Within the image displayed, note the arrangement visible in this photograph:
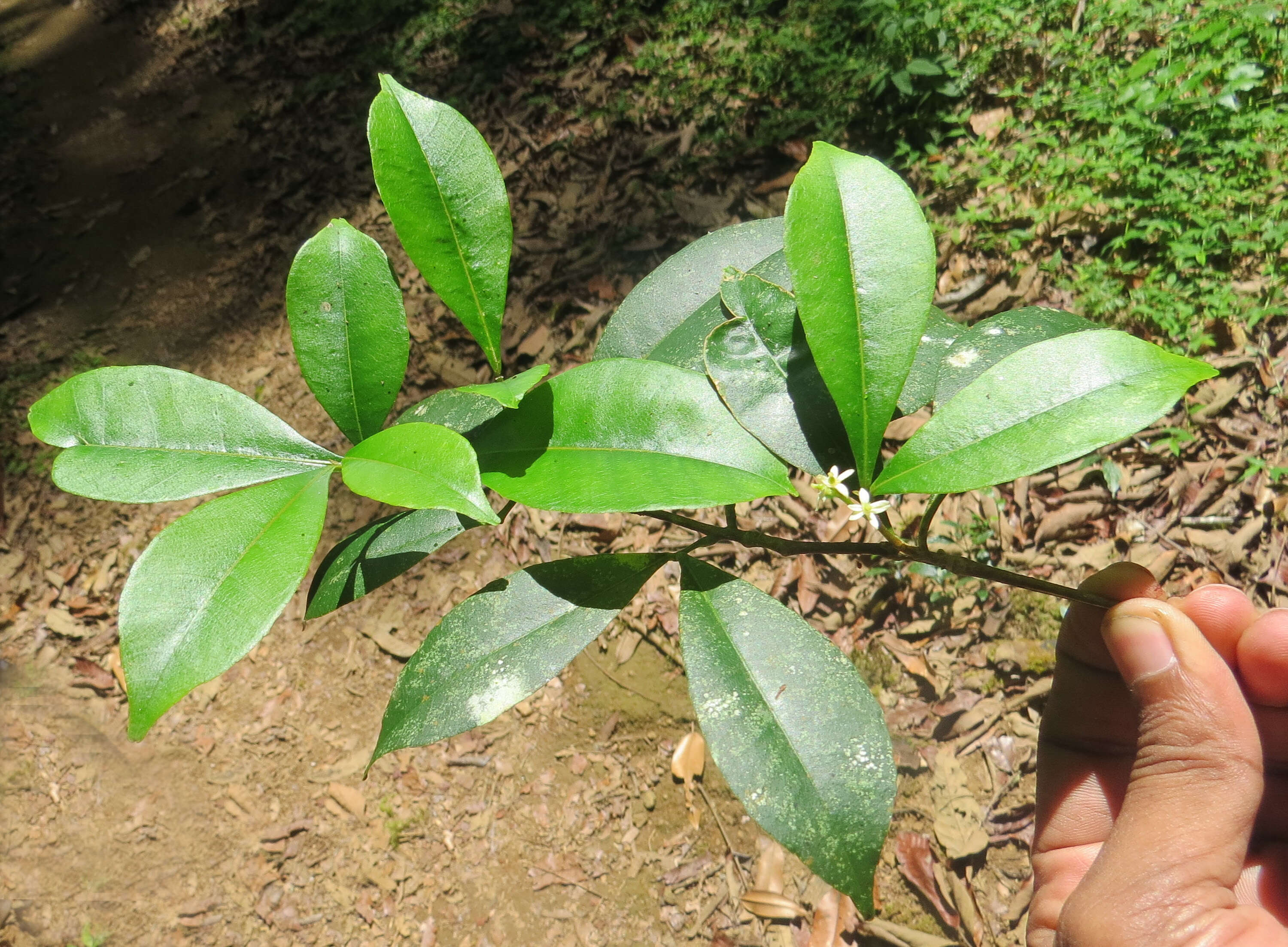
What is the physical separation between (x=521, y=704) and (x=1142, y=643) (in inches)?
81.5

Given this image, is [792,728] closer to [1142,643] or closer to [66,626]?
[1142,643]

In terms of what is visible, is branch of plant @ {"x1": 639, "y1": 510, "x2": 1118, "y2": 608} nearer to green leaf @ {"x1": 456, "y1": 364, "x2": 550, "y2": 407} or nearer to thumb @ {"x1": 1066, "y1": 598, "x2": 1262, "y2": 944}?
green leaf @ {"x1": 456, "y1": 364, "x2": 550, "y2": 407}

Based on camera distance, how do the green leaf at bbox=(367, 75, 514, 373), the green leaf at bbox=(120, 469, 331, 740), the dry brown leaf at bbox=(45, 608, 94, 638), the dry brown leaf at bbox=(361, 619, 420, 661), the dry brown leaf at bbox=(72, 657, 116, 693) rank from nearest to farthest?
the green leaf at bbox=(120, 469, 331, 740)
the green leaf at bbox=(367, 75, 514, 373)
the dry brown leaf at bbox=(361, 619, 420, 661)
the dry brown leaf at bbox=(72, 657, 116, 693)
the dry brown leaf at bbox=(45, 608, 94, 638)

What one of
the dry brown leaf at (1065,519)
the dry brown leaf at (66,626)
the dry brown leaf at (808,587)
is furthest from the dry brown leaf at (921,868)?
the dry brown leaf at (66,626)

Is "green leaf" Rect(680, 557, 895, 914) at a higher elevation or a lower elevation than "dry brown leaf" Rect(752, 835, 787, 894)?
higher

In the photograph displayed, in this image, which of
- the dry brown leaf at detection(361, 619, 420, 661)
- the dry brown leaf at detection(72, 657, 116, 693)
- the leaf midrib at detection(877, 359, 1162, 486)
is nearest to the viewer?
the leaf midrib at detection(877, 359, 1162, 486)

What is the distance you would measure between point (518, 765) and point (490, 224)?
217 centimetres

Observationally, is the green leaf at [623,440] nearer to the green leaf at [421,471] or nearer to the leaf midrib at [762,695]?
the green leaf at [421,471]

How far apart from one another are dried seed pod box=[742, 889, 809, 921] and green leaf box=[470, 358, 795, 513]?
191 centimetres

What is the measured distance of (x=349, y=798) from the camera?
2695 mm

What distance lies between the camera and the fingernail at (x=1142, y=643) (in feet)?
3.86

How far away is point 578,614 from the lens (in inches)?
37.4

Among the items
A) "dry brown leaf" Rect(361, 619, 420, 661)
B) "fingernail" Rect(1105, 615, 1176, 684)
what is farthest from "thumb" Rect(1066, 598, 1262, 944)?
"dry brown leaf" Rect(361, 619, 420, 661)

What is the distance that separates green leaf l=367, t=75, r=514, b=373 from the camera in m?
0.85
